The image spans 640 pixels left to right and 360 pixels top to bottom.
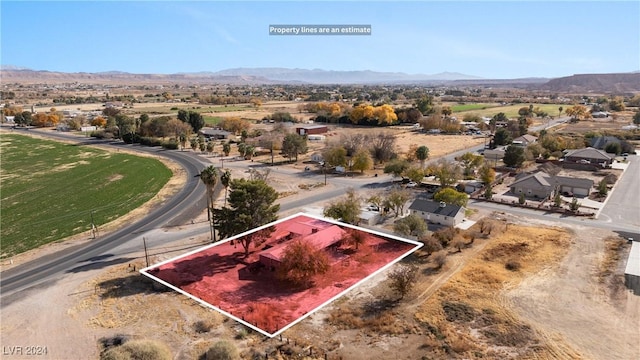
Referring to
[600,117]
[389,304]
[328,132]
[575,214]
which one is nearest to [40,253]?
[389,304]

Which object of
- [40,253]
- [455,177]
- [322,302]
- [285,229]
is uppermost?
[285,229]

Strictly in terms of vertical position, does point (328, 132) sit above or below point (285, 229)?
below

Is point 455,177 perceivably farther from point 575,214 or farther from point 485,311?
point 485,311

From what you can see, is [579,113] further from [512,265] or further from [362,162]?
[512,265]

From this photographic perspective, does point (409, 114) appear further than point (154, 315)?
Yes

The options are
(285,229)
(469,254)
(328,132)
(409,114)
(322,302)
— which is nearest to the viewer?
(322,302)

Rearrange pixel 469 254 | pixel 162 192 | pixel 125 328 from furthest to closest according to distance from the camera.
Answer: pixel 162 192
pixel 469 254
pixel 125 328

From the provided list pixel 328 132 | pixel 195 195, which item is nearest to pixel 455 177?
pixel 195 195
